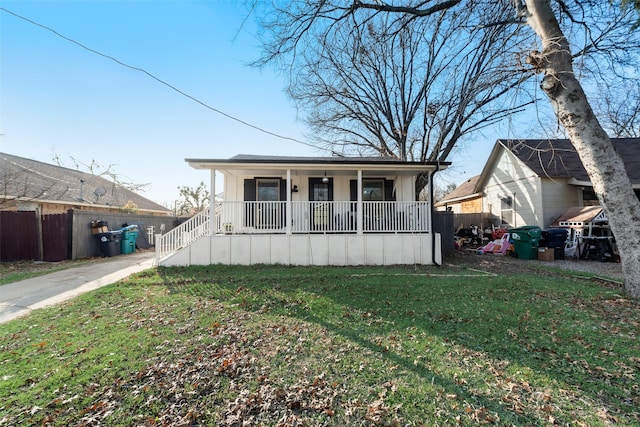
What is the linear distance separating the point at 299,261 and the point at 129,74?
8869 mm

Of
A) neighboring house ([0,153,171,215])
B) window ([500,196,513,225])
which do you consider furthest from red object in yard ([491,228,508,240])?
neighboring house ([0,153,171,215])

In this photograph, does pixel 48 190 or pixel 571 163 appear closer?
pixel 571 163

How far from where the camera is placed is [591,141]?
5211 millimetres

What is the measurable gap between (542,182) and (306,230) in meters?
11.2

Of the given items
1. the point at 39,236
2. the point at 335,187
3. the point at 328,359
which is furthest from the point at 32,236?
the point at 328,359

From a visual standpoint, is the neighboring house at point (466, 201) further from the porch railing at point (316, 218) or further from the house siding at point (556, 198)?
the porch railing at point (316, 218)

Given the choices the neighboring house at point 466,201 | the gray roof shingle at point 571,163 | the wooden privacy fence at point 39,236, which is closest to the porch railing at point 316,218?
the wooden privacy fence at point 39,236

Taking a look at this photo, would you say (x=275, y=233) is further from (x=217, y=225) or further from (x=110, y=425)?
(x=110, y=425)

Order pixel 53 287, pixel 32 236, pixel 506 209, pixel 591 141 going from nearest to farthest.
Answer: pixel 591 141
pixel 53 287
pixel 32 236
pixel 506 209

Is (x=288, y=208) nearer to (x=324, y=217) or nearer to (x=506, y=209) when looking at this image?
(x=324, y=217)

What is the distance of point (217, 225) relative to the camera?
365 inches

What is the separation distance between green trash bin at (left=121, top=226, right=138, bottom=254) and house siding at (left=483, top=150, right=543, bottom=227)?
1851 centimetres

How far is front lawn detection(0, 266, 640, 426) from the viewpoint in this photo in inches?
88.5

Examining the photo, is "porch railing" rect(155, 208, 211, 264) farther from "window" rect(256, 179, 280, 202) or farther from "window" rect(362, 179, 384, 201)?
"window" rect(362, 179, 384, 201)
